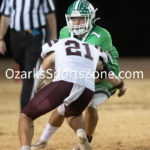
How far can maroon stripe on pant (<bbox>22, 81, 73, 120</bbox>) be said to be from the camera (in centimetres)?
475

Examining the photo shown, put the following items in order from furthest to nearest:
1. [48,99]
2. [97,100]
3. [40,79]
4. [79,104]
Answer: [97,100] < [40,79] < [79,104] < [48,99]

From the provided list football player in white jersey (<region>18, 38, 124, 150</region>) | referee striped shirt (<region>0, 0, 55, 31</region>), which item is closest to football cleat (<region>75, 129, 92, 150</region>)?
football player in white jersey (<region>18, 38, 124, 150</region>)

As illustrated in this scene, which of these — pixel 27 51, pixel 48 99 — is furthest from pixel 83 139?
pixel 27 51

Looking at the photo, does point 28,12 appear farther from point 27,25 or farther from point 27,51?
point 27,51

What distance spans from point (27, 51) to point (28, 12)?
1.70 ft

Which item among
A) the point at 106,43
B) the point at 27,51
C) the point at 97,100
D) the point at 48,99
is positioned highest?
the point at 106,43

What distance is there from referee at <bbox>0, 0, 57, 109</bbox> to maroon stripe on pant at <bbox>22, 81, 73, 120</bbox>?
2414 mm

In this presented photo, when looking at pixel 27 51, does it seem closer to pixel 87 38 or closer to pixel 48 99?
pixel 87 38

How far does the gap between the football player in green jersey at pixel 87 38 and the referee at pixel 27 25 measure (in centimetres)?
165

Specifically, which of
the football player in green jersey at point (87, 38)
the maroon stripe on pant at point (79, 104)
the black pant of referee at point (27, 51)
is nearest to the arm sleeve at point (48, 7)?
the black pant of referee at point (27, 51)

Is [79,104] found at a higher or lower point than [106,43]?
lower

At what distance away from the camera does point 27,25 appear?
23.9ft

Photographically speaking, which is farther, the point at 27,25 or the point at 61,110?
the point at 27,25

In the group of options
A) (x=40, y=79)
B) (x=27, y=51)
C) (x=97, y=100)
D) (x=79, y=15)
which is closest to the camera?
(x=40, y=79)
